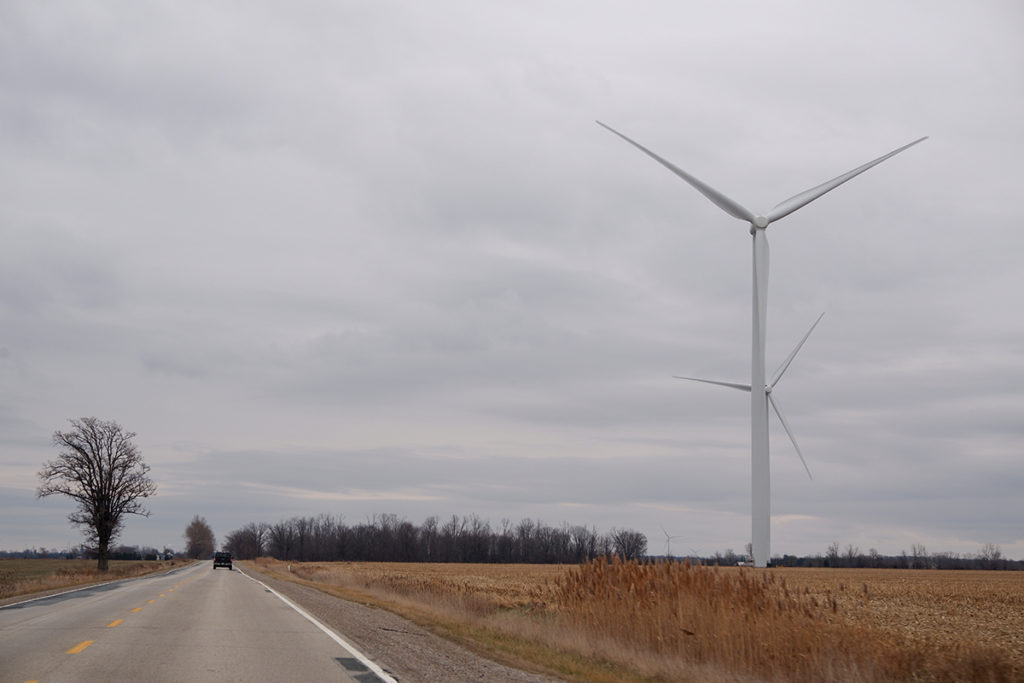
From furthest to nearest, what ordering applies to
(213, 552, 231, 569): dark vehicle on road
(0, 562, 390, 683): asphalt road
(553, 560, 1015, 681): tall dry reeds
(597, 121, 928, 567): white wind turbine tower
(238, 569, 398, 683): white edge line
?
(213, 552, 231, 569): dark vehicle on road, (597, 121, 928, 567): white wind turbine tower, (553, 560, 1015, 681): tall dry reeds, (238, 569, 398, 683): white edge line, (0, 562, 390, 683): asphalt road

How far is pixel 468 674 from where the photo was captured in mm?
13062

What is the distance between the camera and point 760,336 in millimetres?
30703

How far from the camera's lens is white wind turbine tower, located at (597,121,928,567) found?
29703 millimetres

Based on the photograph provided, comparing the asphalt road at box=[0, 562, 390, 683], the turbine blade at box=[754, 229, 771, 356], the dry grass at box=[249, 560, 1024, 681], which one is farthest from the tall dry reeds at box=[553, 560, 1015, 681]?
the turbine blade at box=[754, 229, 771, 356]

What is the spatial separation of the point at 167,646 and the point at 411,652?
4229 millimetres

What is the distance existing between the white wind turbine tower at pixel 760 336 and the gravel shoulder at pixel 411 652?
13252mm

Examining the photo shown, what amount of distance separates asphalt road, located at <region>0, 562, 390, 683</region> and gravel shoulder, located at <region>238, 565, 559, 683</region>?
1.78 feet

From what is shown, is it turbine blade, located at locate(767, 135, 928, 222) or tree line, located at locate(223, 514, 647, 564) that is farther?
tree line, located at locate(223, 514, 647, 564)

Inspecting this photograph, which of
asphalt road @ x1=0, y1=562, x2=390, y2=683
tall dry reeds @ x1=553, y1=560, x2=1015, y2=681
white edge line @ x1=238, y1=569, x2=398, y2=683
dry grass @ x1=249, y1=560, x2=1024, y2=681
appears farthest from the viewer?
dry grass @ x1=249, y1=560, x2=1024, y2=681

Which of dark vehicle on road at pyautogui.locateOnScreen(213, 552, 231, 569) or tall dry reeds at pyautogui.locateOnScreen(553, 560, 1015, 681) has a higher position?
tall dry reeds at pyautogui.locateOnScreen(553, 560, 1015, 681)

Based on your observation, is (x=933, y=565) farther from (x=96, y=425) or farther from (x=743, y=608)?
(x=743, y=608)

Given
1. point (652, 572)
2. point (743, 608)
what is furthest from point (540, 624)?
point (743, 608)

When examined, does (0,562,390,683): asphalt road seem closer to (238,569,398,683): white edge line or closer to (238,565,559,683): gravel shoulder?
(238,569,398,683): white edge line

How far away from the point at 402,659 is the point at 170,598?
18.2m
